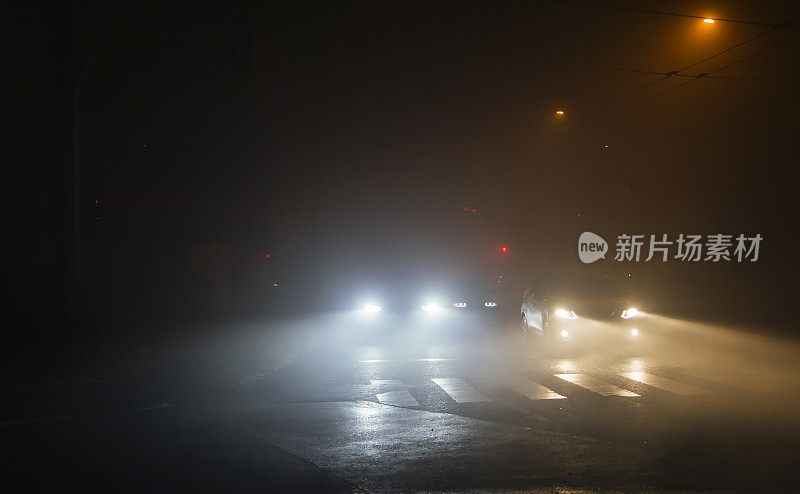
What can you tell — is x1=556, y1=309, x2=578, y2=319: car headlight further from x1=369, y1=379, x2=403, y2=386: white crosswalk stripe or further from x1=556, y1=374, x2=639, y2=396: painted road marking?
x1=369, y1=379, x2=403, y2=386: white crosswalk stripe

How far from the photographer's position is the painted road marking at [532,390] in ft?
37.6

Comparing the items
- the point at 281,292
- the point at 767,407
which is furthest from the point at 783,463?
the point at 281,292

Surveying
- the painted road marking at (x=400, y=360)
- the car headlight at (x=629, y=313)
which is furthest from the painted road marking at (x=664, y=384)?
the car headlight at (x=629, y=313)

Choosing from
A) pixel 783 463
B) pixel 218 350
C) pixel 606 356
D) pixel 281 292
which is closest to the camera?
pixel 783 463

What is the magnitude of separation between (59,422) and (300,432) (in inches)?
133

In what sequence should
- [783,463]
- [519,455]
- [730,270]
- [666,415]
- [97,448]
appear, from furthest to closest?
[730,270], [666,415], [97,448], [519,455], [783,463]

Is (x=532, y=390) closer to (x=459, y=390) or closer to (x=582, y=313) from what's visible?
(x=459, y=390)

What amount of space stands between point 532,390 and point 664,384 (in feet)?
7.56

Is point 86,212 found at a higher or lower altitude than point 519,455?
higher

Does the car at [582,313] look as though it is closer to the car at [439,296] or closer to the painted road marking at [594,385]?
the painted road marking at [594,385]

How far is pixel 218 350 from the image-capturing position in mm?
18688

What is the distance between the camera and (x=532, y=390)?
481 inches

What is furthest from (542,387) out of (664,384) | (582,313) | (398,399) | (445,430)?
(582,313)

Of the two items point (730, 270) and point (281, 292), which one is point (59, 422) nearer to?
point (730, 270)
